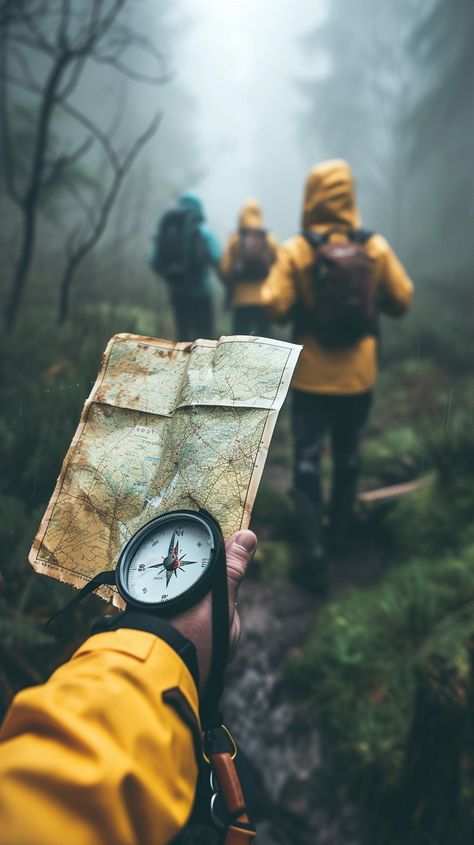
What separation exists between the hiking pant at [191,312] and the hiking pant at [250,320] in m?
0.43

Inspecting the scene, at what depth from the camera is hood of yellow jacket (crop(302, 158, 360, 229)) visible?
321 centimetres

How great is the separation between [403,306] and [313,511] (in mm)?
1698

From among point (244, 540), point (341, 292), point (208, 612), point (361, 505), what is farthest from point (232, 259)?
point (208, 612)

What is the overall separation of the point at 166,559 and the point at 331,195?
307cm

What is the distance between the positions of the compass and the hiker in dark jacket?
14.1 ft

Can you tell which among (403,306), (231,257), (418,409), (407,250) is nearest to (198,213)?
(231,257)

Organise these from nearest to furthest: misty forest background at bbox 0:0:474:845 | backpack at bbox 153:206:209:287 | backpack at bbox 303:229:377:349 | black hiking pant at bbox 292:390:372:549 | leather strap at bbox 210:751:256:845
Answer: leather strap at bbox 210:751:256:845, misty forest background at bbox 0:0:474:845, backpack at bbox 303:229:377:349, black hiking pant at bbox 292:390:372:549, backpack at bbox 153:206:209:287

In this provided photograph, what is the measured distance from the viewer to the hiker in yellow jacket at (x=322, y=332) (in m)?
3.20

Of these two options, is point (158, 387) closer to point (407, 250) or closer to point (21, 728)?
point (21, 728)

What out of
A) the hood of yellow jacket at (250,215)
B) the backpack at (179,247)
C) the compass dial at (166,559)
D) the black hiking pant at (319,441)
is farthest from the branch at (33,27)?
the compass dial at (166,559)

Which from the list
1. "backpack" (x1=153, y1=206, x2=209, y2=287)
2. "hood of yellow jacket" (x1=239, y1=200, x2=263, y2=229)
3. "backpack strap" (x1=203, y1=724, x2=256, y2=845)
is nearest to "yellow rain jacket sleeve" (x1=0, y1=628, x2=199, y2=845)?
"backpack strap" (x1=203, y1=724, x2=256, y2=845)

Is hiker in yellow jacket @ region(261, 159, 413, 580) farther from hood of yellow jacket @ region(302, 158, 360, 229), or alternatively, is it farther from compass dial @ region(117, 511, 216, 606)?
compass dial @ region(117, 511, 216, 606)

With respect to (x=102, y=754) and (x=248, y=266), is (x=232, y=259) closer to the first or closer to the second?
(x=248, y=266)

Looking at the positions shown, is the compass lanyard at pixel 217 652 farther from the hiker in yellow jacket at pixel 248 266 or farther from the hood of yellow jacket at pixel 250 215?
the hood of yellow jacket at pixel 250 215
